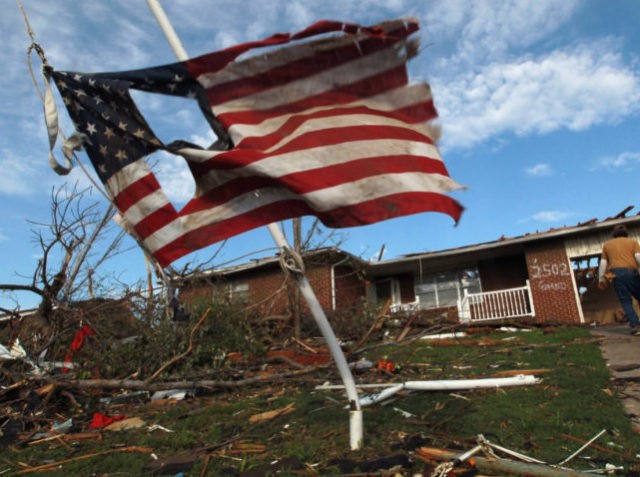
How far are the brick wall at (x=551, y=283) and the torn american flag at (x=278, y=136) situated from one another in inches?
504

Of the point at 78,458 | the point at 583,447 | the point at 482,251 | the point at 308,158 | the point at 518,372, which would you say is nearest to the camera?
the point at 583,447

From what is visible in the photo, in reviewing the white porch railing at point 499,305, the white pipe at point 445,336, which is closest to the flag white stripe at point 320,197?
the white pipe at point 445,336

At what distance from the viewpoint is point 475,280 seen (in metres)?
17.7

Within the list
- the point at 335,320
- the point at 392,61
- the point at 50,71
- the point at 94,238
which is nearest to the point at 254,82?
the point at 392,61

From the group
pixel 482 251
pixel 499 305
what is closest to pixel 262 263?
pixel 482 251

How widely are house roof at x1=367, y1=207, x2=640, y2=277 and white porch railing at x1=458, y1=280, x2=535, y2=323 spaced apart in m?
1.47

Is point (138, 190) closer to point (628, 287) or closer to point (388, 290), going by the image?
point (628, 287)

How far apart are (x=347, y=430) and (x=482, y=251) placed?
44.4 feet

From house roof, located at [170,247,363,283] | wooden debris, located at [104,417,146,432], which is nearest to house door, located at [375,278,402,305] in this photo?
house roof, located at [170,247,363,283]

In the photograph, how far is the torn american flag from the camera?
298 centimetres

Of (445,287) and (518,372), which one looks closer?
(518,372)

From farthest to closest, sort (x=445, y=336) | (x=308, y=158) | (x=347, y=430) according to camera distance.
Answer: (x=445, y=336) → (x=347, y=430) → (x=308, y=158)

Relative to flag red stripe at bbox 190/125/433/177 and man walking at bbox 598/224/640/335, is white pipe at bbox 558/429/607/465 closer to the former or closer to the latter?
flag red stripe at bbox 190/125/433/177

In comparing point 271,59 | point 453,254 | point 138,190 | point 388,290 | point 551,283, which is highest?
point 453,254
